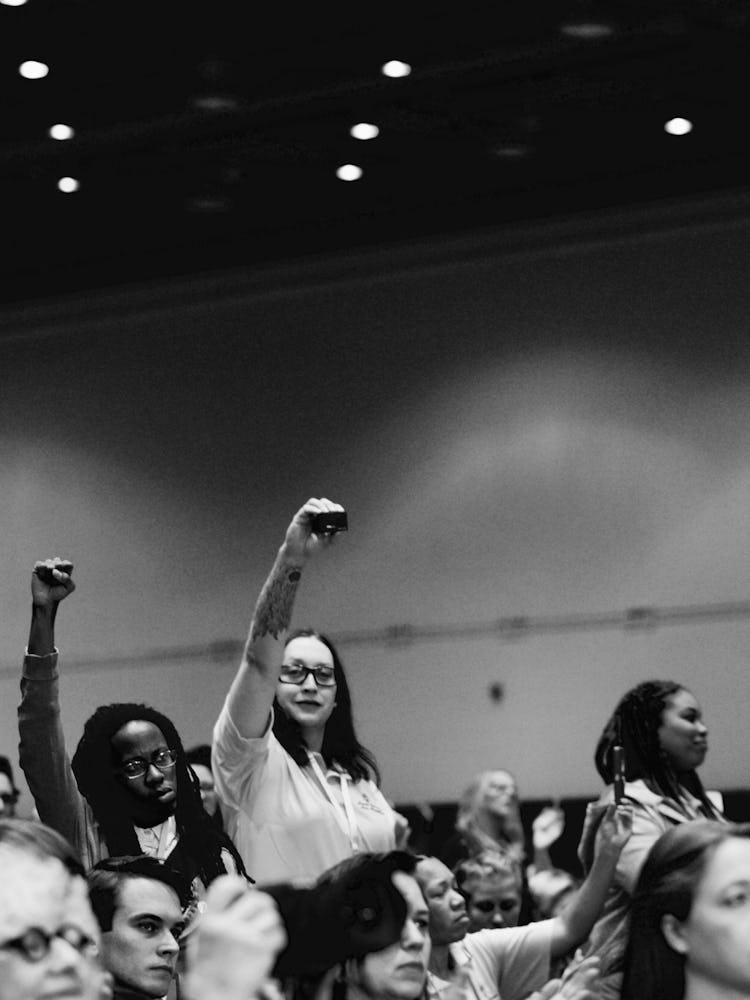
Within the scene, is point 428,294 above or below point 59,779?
above

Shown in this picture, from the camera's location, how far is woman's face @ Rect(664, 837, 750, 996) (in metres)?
2.44

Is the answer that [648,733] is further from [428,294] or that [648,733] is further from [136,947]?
[428,294]

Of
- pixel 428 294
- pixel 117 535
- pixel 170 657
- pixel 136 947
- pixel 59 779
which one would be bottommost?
Result: pixel 136 947

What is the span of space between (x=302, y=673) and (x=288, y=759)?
0.73 ft

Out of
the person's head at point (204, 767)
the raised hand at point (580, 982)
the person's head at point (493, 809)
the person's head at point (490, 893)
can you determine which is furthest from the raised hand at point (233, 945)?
the person's head at point (493, 809)

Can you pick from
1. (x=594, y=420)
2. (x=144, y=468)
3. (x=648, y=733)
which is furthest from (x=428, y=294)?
(x=648, y=733)

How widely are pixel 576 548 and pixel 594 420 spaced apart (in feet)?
2.07

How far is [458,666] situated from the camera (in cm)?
985

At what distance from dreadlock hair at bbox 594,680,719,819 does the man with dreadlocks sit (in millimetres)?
1415

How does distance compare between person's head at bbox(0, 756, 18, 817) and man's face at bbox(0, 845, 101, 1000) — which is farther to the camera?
person's head at bbox(0, 756, 18, 817)

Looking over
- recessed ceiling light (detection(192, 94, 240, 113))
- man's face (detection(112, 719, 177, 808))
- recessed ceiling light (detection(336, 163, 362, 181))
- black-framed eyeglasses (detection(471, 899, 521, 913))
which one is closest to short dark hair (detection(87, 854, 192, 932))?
man's face (detection(112, 719, 177, 808))

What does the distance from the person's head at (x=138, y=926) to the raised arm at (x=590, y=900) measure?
1187 mm

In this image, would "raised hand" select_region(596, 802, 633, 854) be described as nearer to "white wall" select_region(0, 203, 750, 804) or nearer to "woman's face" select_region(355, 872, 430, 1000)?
"woman's face" select_region(355, 872, 430, 1000)

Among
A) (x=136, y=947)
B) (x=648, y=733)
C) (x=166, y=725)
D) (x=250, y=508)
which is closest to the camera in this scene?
(x=136, y=947)
